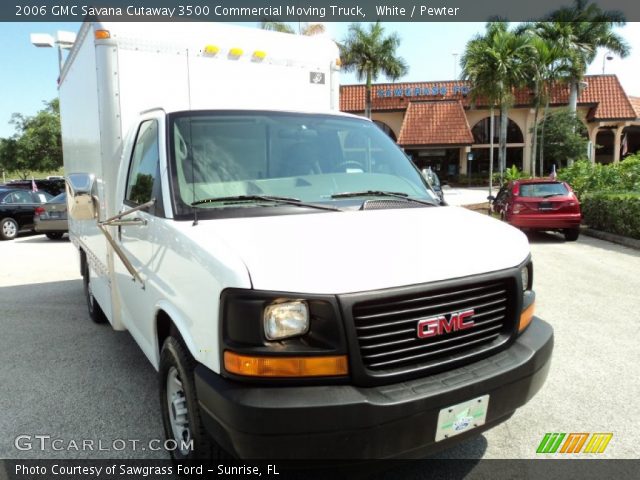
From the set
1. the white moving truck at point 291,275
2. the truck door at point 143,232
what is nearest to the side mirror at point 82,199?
the white moving truck at point 291,275

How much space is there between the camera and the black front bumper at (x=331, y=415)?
205 cm

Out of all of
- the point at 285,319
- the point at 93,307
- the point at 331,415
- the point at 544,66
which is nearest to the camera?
the point at 331,415

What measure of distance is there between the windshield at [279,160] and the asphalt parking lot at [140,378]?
1.72 meters

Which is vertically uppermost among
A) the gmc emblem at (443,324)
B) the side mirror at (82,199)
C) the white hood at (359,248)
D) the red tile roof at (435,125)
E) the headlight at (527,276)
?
the red tile roof at (435,125)

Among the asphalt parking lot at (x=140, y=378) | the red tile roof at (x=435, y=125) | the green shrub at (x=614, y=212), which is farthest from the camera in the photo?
the red tile roof at (x=435, y=125)

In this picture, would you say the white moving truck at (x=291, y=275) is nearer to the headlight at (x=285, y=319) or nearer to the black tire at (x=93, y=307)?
the headlight at (x=285, y=319)

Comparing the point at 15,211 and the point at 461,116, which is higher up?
the point at 461,116

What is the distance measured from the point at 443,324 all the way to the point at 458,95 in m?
37.2

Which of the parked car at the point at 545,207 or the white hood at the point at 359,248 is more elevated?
the white hood at the point at 359,248

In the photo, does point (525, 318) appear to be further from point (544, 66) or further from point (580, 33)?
point (580, 33)

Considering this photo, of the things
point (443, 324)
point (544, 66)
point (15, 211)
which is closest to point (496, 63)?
point (544, 66)

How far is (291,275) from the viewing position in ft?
7.09

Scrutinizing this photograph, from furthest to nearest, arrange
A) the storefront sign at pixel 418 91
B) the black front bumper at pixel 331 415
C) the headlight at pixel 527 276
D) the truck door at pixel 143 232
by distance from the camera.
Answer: the storefront sign at pixel 418 91
the truck door at pixel 143 232
the headlight at pixel 527 276
the black front bumper at pixel 331 415

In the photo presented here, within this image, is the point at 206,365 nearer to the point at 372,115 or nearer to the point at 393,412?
the point at 393,412
